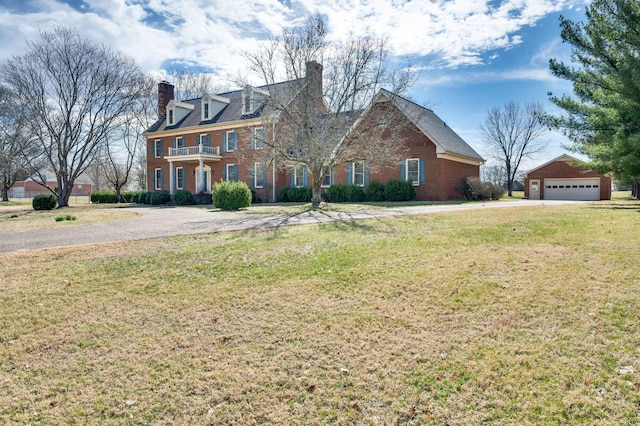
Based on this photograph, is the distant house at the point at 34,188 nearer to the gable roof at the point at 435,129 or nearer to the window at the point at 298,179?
the window at the point at 298,179

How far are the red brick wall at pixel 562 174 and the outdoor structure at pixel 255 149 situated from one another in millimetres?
9434

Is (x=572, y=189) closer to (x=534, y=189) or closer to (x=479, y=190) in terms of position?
(x=534, y=189)

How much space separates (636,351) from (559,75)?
1379 cm

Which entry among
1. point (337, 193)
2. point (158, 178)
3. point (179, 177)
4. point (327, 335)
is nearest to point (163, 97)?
point (158, 178)

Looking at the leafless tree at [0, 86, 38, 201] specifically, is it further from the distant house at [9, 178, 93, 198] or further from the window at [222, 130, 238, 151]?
the distant house at [9, 178, 93, 198]

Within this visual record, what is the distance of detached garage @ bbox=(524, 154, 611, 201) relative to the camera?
100.0 ft

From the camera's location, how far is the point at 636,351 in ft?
12.2

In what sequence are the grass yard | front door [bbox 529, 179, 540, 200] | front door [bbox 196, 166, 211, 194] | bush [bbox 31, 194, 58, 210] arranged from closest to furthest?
the grass yard → bush [bbox 31, 194, 58, 210] → front door [bbox 196, 166, 211, 194] → front door [bbox 529, 179, 540, 200]

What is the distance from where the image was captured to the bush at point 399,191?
23375 millimetres

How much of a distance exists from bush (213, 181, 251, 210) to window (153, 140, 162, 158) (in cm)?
1963

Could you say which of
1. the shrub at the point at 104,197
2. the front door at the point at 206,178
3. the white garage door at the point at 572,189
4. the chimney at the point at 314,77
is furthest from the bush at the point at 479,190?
the shrub at the point at 104,197

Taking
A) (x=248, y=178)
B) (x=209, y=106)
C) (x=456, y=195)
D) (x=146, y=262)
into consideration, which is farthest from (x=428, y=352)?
(x=209, y=106)

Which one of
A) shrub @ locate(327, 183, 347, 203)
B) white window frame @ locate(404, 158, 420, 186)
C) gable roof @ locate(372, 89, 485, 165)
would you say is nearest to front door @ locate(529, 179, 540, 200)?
gable roof @ locate(372, 89, 485, 165)

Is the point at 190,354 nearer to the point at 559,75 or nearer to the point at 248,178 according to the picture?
the point at 559,75
